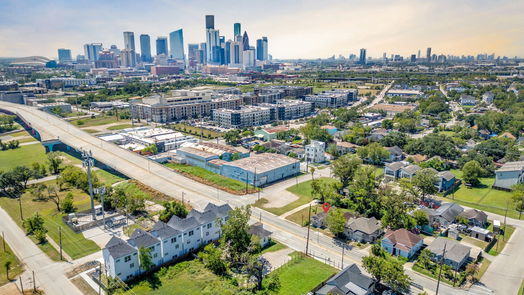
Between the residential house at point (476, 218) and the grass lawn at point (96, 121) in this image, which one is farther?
the grass lawn at point (96, 121)

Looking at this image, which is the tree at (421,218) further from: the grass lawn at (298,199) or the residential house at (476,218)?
the grass lawn at (298,199)

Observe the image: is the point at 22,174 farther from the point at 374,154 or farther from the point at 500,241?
the point at 500,241

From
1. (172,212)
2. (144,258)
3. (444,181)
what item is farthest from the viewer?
(444,181)

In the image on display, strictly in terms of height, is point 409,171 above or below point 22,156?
above

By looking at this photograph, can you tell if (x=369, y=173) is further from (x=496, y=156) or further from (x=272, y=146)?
(x=496, y=156)

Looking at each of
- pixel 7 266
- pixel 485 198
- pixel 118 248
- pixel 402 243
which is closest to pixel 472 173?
pixel 485 198

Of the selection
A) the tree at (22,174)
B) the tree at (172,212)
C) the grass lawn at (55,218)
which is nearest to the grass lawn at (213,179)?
the tree at (172,212)

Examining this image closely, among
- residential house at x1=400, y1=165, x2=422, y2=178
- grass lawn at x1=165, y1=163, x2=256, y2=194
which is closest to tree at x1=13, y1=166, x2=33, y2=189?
grass lawn at x1=165, y1=163, x2=256, y2=194

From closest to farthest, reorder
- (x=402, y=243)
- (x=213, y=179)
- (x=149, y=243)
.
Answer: (x=149, y=243) → (x=402, y=243) → (x=213, y=179)
